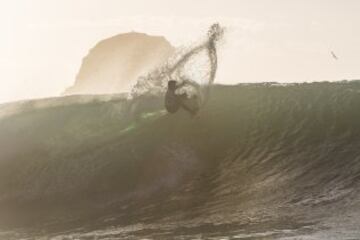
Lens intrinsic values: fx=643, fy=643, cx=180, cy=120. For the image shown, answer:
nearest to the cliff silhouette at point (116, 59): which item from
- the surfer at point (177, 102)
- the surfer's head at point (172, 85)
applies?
the surfer's head at point (172, 85)

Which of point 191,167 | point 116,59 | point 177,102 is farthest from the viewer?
point 116,59

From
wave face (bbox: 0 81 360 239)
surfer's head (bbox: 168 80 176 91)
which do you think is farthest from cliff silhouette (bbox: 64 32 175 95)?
surfer's head (bbox: 168 80 176 91)

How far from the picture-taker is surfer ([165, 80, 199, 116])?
26359mm

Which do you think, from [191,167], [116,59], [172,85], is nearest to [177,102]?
[172,85]

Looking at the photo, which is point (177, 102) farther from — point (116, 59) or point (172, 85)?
point (116, 59)

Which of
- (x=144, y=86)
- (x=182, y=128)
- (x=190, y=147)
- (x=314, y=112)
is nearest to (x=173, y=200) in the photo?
(x=190, y=147)

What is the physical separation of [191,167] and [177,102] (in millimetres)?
5267

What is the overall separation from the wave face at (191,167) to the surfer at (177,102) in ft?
1.51

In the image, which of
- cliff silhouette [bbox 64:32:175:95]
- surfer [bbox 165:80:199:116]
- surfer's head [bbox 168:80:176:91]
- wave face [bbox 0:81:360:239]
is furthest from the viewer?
cliff silhouette [bbox 64:32:175:95]

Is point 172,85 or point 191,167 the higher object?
point 172,85

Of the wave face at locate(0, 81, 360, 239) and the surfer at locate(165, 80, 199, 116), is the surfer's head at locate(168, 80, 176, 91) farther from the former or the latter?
the wave face at locate(0, 81, 360, 239)

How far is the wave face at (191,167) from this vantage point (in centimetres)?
1652

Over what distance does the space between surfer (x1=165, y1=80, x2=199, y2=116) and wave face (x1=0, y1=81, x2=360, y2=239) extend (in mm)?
459

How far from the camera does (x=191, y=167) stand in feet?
71.1
